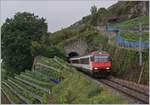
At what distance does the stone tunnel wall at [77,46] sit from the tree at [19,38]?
12.3 feet

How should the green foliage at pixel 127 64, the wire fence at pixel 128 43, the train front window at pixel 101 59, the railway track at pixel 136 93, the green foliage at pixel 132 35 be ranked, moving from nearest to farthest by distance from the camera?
the railway track at pixel 136 93 < the green foliage at pixel 127 64 < the wire fence at pixel 128 43 < the train front window at pixel 101 59 < the green foliage at pixel 132 35

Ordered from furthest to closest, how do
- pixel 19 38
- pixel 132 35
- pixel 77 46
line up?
pixel 77 46 < pixel 19 38 < pixel 132 35

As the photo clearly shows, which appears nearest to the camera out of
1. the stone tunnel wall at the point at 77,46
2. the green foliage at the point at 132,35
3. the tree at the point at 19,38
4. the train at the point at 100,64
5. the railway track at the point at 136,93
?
the railway track at the point at 136,93

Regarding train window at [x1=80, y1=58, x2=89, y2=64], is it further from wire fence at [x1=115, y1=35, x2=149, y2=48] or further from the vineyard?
wire fence at [x1=115, y1=35, x2=149, y2=48]

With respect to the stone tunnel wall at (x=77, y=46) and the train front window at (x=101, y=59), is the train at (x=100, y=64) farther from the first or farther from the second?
the stone tunnel wall at (x=77, y=46)

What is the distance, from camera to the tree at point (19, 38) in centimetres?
5009

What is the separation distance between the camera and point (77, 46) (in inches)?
2072

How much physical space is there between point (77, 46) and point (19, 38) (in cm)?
838

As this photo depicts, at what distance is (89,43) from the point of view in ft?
169

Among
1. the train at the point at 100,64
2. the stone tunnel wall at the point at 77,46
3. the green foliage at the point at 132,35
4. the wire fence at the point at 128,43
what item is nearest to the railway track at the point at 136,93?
the train at the point at 100,64

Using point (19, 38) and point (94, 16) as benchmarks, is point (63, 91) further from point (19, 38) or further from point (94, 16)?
point (94, 16)

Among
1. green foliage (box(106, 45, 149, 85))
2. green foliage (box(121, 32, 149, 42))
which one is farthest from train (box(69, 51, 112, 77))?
green foliage (box(121, 32, 149, 42))

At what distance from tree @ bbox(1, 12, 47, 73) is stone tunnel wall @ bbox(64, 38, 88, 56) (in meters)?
3.75

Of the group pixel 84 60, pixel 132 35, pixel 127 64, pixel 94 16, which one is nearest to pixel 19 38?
pixel 84 60
